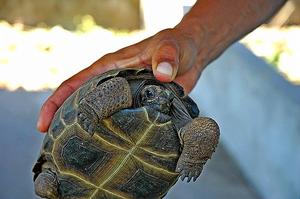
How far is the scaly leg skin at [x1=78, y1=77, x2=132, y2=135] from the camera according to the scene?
4.42ft

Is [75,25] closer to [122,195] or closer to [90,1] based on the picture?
[90,1]

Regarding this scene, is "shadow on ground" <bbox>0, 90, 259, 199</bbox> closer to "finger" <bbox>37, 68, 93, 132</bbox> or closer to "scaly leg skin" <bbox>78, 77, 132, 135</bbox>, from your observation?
"finger" <bbox>37, 68, 93, 132</bbox>

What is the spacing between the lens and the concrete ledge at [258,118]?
8.20ft

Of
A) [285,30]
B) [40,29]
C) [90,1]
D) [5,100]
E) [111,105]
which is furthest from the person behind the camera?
[90,1]

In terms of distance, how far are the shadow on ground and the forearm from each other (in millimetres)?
955

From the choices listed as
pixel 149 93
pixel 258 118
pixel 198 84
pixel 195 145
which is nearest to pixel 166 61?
pixel 149 93

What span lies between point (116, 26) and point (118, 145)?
412 cm

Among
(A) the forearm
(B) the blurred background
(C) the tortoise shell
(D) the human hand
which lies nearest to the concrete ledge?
(B) the blurred background

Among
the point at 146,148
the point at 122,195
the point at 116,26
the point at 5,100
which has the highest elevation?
the point at 146,148

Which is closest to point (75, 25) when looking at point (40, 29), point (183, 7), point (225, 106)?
point (40, 29)

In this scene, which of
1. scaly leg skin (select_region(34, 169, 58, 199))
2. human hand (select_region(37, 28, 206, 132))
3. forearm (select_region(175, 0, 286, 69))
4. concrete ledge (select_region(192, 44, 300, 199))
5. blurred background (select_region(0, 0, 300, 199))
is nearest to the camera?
scaly leg skin (select_region(34, 169, 58, 199))

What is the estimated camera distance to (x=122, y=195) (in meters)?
1.47

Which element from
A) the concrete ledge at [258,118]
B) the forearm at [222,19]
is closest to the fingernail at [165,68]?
the forearm at [222,19]

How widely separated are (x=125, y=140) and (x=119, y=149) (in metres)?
0.03
